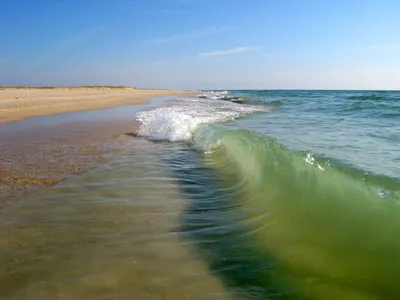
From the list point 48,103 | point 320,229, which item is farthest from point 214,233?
point 48,103

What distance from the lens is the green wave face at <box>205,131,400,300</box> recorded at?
87.3 inches

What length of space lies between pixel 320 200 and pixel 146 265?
82.6 inches

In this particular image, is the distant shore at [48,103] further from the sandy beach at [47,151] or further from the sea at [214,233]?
the sea at [214,233]

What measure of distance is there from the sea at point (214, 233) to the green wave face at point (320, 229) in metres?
0.01

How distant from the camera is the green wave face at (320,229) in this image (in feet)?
7.28

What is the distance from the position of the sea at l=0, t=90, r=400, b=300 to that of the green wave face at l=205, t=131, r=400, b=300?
0.01m

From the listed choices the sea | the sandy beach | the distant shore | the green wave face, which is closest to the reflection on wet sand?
the sea

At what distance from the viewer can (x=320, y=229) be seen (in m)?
3.03

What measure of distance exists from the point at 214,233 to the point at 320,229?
927 mm

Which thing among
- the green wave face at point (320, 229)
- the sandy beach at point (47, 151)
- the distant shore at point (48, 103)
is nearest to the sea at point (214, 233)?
the green wave face at point (320, 229)

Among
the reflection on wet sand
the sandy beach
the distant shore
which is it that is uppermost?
the distant shore

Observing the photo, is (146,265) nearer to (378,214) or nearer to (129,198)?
(129,198)

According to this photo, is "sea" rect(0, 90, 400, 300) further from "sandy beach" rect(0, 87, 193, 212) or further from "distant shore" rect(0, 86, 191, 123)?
"distant shore" rect(0, 86, 191, 123)

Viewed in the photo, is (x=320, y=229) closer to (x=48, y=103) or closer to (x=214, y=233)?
(x=214, y=233)
